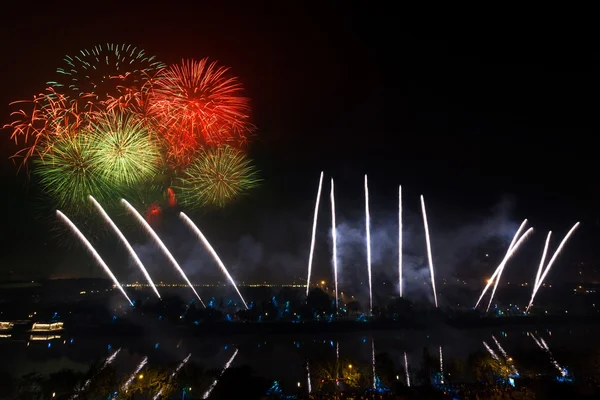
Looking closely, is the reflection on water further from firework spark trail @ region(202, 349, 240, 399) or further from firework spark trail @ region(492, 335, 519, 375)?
firework spark trail @ region(202, 349, 240, 399)

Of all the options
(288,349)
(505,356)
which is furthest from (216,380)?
(505,356)

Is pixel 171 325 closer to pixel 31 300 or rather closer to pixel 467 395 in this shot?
pixel 31 300

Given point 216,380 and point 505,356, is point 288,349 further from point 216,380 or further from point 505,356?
point 216,380

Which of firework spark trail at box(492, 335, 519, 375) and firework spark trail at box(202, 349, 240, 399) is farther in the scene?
firework spark trail at box(492, 335, 519, 375)

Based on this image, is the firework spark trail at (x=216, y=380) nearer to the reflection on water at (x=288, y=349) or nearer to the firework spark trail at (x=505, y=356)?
the reflection on water at (x=288, y=349)

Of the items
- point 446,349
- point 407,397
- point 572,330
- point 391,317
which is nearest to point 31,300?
point 391,317

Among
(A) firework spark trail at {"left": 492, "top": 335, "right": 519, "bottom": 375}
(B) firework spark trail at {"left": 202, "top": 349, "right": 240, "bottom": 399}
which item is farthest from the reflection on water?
(B) firework spark trail at {"left": 202, "top": 349, "right": 240, "bottom": 399}

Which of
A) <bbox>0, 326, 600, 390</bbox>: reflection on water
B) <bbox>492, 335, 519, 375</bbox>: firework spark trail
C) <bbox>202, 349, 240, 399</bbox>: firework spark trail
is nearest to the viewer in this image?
<bbox>202, 349, 240, 399</bbox>: firework spark trail

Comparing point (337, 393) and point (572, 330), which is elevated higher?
point (572, 330)
